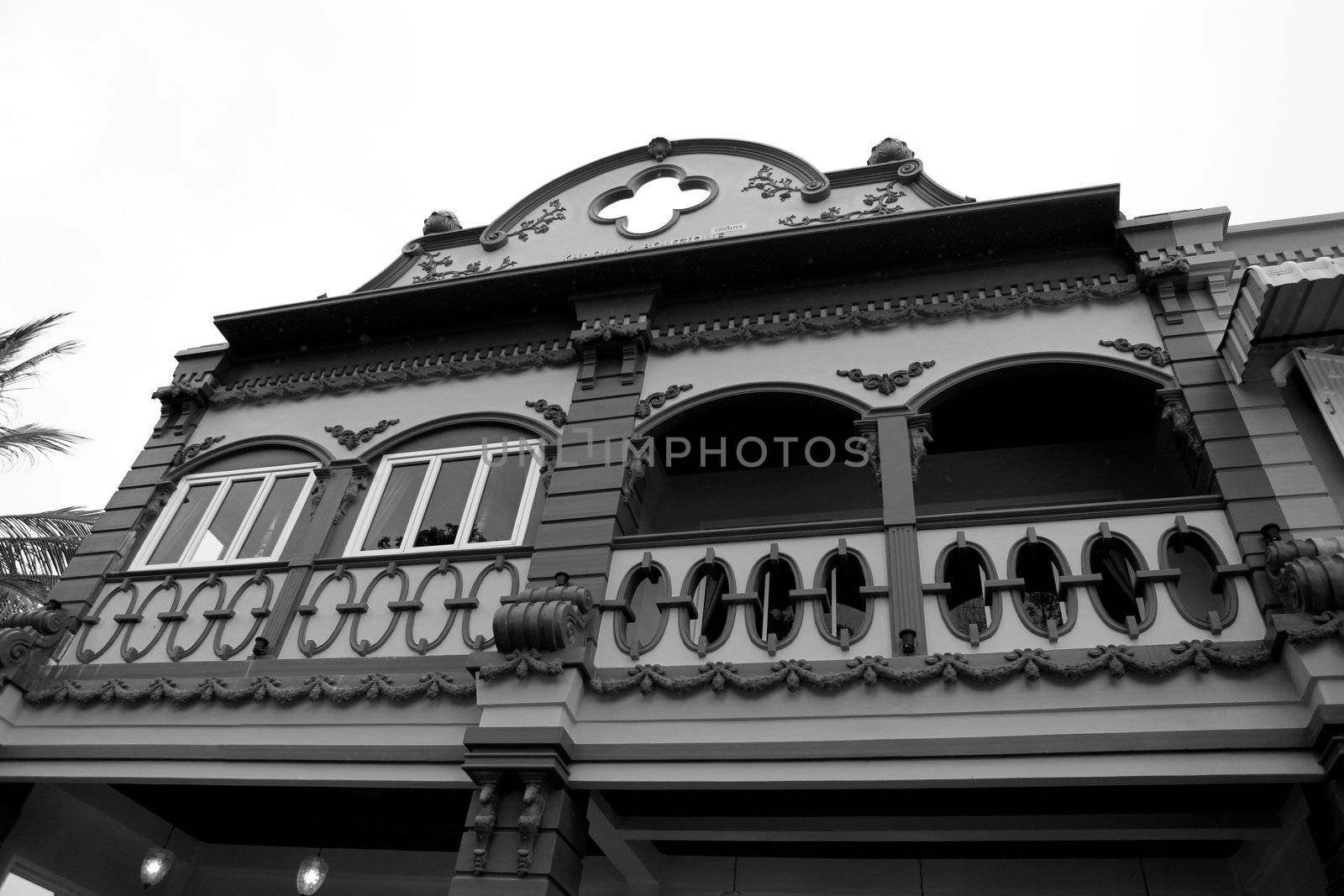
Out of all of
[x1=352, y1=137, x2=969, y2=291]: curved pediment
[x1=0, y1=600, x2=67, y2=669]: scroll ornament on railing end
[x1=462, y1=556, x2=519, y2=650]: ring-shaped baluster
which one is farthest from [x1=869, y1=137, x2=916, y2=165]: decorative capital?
[x1=0, y1=600, x2=67, y2=669]: scroll ornament on railing end

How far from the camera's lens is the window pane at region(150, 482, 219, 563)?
9.16 metres

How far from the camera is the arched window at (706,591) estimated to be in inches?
277

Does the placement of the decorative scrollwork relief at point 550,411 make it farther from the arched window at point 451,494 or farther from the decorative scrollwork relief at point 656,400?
the decorative scrollwork relief at point 656,400

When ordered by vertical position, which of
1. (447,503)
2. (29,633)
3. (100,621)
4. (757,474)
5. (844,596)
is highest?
(757,474)

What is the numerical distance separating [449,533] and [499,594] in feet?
3.51

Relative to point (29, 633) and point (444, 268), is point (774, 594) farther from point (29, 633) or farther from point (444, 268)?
point (29, 633)

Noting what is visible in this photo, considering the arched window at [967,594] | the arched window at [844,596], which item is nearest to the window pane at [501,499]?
the arched window at [844,596]

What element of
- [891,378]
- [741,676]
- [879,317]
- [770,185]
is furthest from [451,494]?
[770,185]

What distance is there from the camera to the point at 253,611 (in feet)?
26.6

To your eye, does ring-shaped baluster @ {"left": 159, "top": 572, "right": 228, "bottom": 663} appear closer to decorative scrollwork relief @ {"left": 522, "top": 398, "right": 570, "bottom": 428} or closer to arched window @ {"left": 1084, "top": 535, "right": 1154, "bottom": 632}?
decorative scrollwork relief @ {"left": 522, "top": 398, "right": 570, "bottom": 428}

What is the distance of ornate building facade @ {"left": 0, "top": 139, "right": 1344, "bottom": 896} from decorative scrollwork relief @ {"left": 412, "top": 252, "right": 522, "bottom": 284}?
71 mm

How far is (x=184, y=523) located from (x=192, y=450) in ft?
2.96

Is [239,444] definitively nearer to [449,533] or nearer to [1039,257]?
[449,533]

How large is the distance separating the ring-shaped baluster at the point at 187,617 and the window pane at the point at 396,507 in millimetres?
1271
